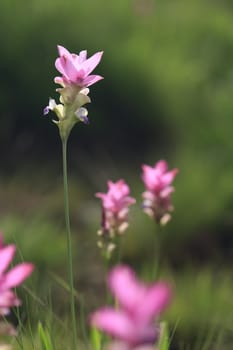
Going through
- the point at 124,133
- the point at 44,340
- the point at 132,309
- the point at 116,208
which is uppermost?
the point at 124,133

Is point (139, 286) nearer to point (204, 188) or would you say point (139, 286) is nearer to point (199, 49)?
point (204, 188)

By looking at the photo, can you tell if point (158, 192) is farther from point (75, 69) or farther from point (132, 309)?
point (132, 309)

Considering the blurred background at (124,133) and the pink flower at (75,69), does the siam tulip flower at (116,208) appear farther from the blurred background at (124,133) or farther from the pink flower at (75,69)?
the blurred background at (124,133)

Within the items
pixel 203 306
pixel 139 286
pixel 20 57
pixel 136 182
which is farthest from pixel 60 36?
pixel 139 286

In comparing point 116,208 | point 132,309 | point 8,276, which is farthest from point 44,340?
point 132,309

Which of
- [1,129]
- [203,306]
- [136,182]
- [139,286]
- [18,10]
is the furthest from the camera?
[18,10]

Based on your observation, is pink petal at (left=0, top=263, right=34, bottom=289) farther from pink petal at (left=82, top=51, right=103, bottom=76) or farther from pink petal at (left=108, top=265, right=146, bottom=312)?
pink petal at (left=82, top=51, right=103, bottom=76)

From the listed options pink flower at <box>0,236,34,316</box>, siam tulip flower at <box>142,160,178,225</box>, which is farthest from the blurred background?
pink flower at <box>0,236,34,316</box>

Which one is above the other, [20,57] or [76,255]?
[20,57]
